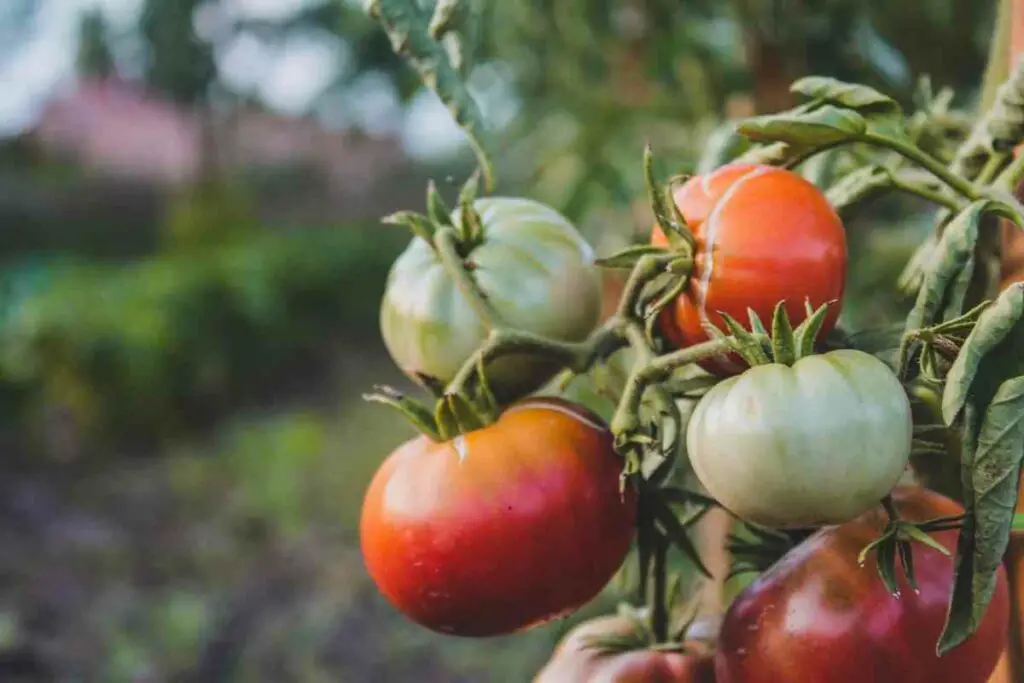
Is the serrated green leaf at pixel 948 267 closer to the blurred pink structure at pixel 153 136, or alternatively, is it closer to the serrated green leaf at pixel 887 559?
the serrated green leaf at pixel 887 559

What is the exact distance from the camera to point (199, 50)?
6039 millimetres

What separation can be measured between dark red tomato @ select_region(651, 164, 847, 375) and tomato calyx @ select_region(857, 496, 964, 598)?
0.08 meters

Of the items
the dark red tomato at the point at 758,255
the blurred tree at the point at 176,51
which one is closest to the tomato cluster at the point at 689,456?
the dark red tomato at the point at 758,255

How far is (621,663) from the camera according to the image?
53 cm

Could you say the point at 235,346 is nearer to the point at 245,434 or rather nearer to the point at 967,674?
the point at 245,434

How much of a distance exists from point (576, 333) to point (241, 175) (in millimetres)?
7421

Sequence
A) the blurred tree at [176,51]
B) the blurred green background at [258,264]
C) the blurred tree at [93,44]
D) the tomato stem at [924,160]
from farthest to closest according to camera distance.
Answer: the blurred tree at [176,51] < the blurred tree at [93,44] < the blurred green background at [258,264] < the tomato stem at [924,160]

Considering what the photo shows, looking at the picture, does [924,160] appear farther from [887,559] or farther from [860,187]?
[887,559]

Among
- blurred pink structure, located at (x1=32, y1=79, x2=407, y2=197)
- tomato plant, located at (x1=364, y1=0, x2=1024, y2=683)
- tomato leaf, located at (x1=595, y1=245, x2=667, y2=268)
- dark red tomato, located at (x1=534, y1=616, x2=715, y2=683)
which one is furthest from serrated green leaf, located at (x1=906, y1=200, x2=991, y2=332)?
blurred pink structure, located at (x1=32, y1=79, x2=407, y2=197)

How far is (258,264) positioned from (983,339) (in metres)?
4.73

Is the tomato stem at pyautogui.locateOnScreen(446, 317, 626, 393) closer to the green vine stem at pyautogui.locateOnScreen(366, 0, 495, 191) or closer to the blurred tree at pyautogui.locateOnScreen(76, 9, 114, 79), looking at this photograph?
the green vine stem at pyautogui.locateOnScreen(366, 0, 495, 191)

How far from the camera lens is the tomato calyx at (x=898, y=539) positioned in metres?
0.40

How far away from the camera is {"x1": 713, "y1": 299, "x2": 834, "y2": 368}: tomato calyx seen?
0.38 meters

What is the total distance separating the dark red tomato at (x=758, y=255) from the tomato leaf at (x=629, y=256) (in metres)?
0.02
